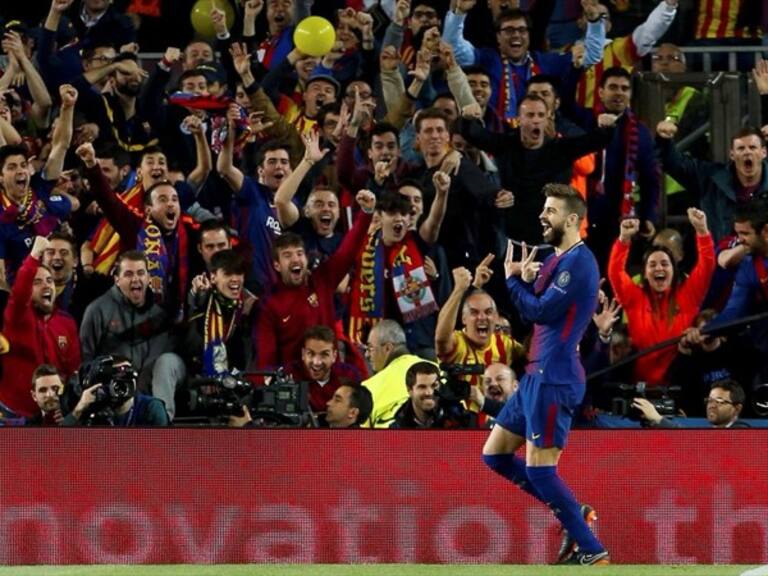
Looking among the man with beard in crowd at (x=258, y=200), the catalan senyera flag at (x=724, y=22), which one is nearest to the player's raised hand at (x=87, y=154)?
the man with beard in crowd at (x=258, y=200)

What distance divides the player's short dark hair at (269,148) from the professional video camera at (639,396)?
11.8ft

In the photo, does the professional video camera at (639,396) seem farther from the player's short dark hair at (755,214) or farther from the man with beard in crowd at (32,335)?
the man with beard in crowd at (32,335)

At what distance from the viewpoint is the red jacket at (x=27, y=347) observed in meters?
12.2

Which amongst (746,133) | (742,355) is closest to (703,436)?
(742,355)

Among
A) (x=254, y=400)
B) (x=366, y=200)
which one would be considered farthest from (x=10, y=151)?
(x=254, y=400)

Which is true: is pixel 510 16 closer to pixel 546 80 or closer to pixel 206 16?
pixel 546 80

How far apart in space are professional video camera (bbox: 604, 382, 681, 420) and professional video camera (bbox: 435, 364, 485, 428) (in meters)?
0.83

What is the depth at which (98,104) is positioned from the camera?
14641mm

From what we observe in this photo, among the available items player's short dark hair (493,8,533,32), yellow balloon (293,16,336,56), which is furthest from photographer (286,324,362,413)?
player's short dark hair (493,8,533,32)

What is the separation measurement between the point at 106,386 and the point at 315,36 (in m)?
4.71

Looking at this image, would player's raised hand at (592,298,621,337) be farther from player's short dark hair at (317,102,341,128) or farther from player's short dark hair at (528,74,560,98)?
player's short dark hair at (317,102,341,128)

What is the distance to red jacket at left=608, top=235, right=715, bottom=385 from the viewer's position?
12508 millimetres

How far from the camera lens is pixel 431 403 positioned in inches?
434

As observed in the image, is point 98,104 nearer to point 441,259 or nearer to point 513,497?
point 441,259
